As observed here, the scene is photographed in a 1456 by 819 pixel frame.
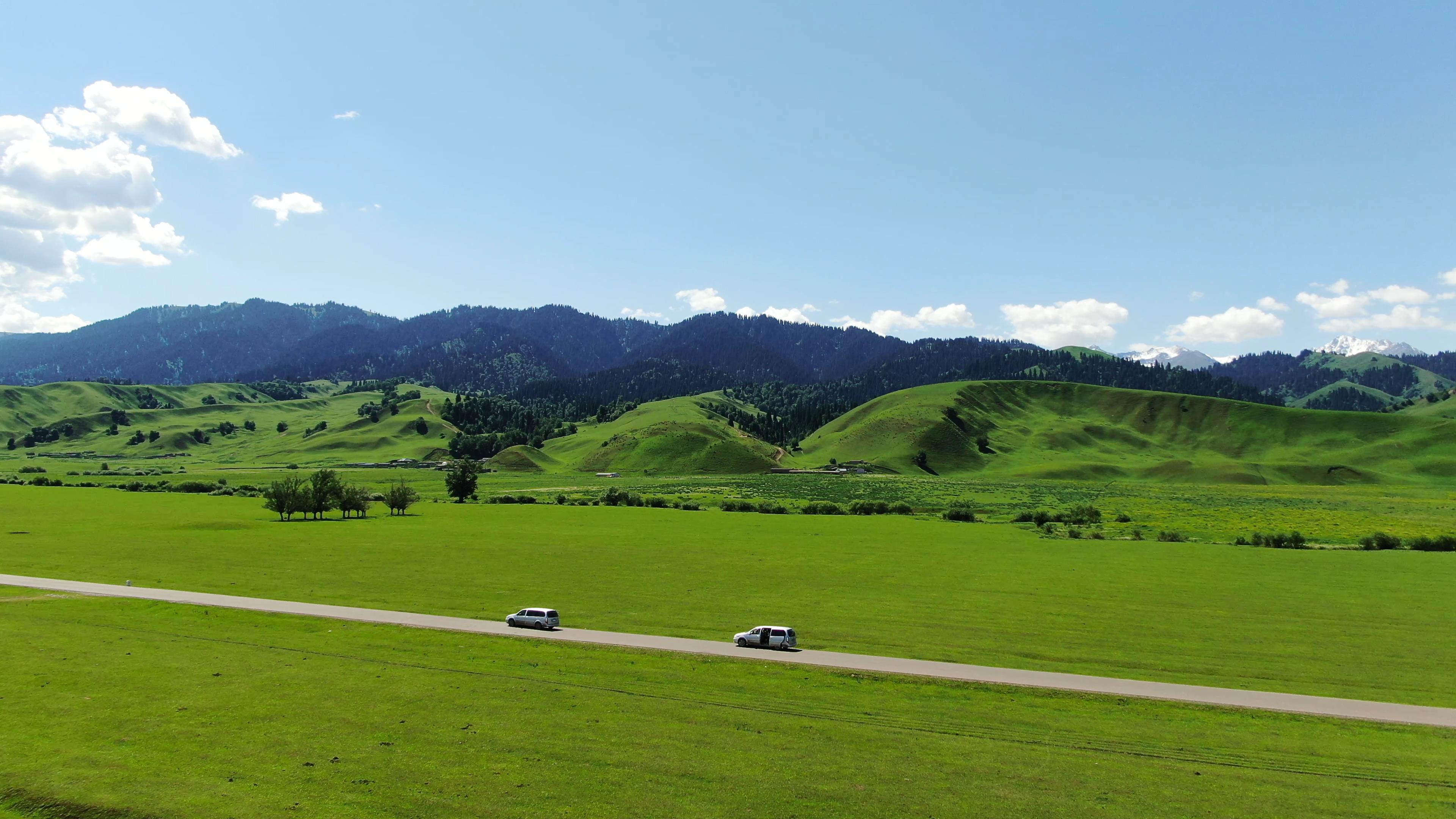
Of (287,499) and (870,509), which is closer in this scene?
(287,499)

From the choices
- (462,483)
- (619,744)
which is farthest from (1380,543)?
(462,483)

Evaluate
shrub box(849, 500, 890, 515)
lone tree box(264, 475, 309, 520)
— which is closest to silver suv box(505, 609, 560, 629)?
lone tree box(264, 475, 309, 520)

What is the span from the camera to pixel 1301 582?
6072 centimetres

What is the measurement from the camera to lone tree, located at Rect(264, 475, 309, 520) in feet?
346

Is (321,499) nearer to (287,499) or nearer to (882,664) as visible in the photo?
(287,499)

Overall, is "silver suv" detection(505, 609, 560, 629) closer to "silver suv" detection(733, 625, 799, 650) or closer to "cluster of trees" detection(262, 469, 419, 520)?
"silver suv" detection(733, 625, 799, 650)

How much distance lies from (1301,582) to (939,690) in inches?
1942

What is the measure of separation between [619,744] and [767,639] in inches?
592

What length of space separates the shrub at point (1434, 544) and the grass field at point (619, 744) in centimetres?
7710

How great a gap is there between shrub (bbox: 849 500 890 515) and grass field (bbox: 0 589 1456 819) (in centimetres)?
9013

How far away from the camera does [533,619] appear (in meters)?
41.6

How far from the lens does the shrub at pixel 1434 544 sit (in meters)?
82.4

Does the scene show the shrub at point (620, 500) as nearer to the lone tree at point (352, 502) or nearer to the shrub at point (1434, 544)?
the lone tree at point (352, 502)

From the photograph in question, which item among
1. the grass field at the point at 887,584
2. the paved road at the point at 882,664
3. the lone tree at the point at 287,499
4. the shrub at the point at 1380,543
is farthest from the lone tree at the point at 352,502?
the shrub at the point at 1380,543
